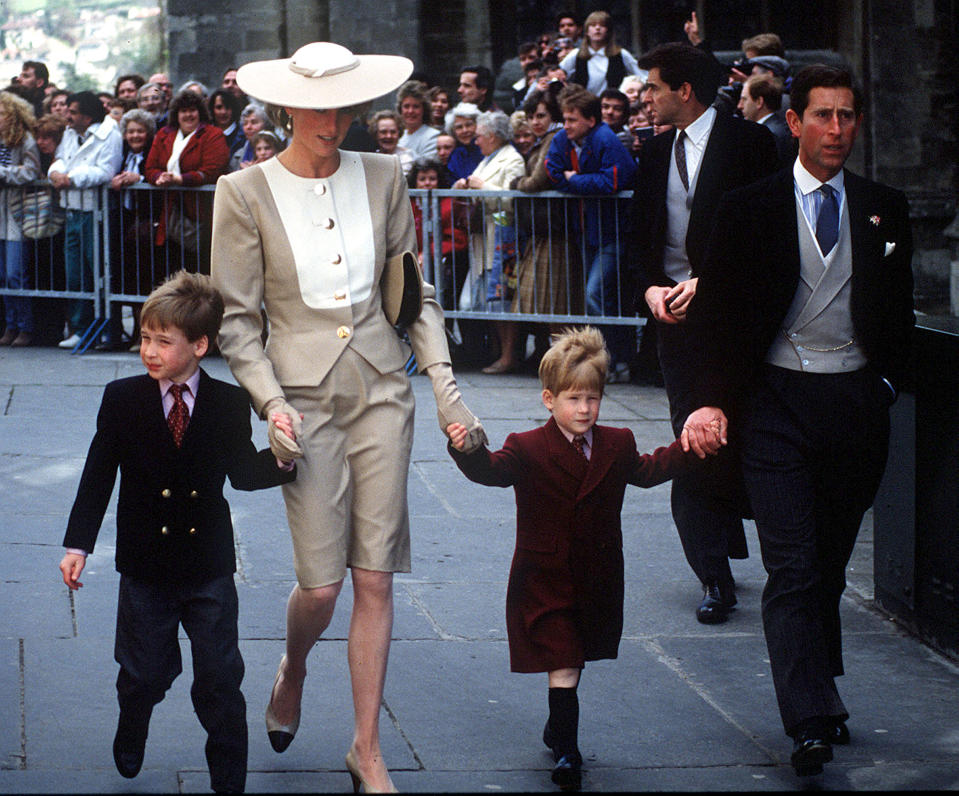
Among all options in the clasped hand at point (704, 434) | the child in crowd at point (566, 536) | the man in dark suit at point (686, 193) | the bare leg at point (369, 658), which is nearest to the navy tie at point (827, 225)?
the clasped hand at point (704, 434)

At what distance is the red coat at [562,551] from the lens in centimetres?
432

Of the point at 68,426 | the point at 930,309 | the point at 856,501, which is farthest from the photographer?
the point at 930,309

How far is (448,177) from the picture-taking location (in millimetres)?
12188

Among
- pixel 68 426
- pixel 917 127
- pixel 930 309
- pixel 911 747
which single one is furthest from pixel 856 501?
pixel 917 127

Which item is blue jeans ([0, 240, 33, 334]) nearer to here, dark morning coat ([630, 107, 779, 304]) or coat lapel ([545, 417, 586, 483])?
dark morning coat ([630, 107, 779, 304])

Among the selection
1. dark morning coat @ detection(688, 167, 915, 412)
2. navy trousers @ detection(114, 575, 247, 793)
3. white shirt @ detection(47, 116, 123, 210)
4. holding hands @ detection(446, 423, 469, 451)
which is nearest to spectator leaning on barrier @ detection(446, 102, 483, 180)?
white shirt @ detection(47, 116, 123, 210)

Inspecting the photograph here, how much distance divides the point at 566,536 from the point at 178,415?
108cm

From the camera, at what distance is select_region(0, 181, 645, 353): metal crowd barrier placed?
11211 mm

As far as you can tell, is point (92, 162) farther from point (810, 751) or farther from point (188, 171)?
point (810, 751)

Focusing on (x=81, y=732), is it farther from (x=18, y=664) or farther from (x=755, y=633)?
(x=755, y=633)

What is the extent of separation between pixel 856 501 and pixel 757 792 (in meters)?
0.87

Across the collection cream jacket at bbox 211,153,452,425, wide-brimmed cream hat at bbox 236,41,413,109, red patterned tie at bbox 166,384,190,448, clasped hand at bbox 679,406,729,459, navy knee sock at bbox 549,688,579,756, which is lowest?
navy knee sock at bbox 549,688,579,756

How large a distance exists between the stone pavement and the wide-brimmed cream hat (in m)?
1.79

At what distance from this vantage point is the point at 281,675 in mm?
4406
